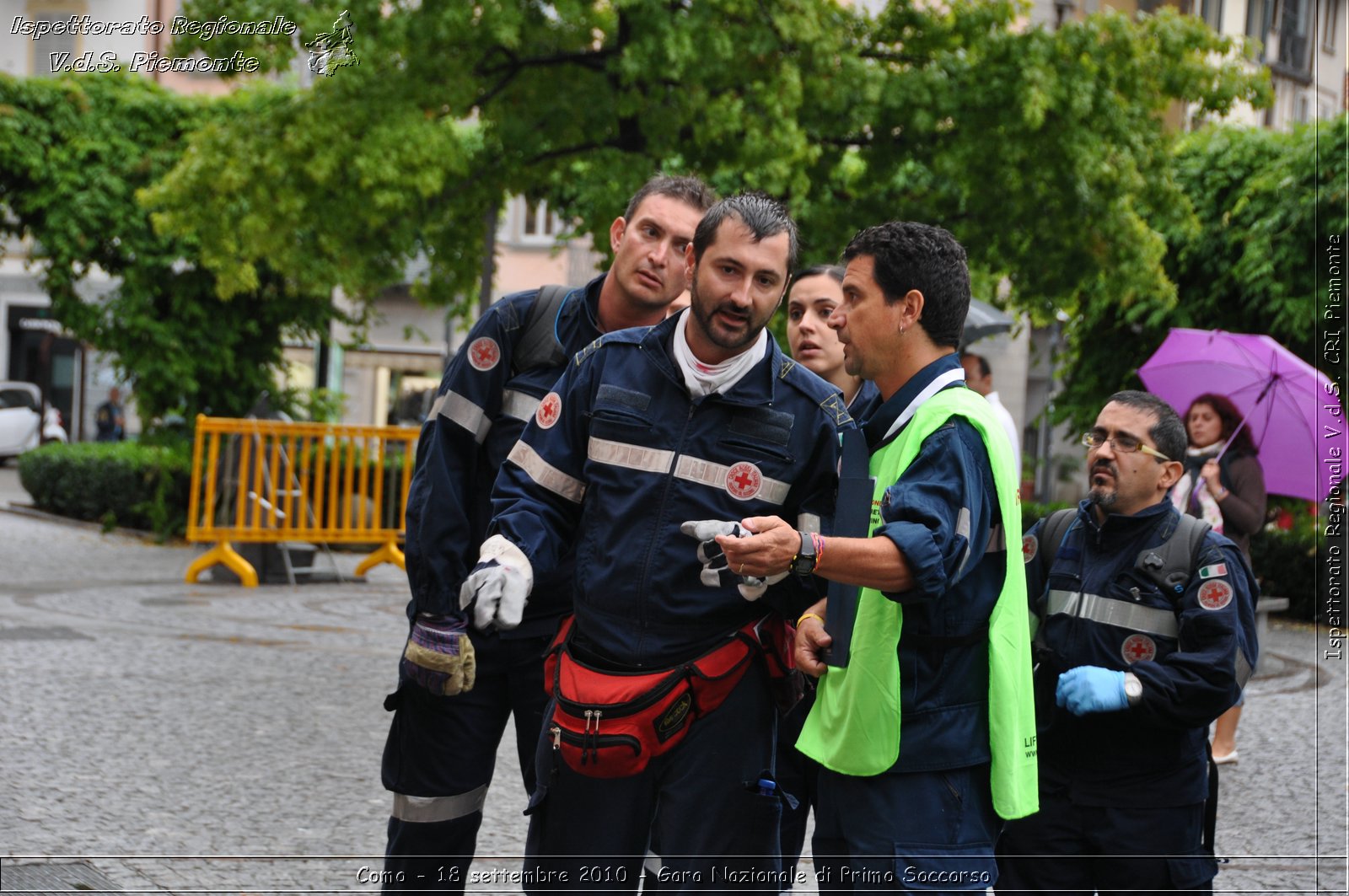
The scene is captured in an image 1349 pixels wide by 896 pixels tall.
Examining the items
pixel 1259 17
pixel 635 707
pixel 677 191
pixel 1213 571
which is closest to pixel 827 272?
pixel 677 191

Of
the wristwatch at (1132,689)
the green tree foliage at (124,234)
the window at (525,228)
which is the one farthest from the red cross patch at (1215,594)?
the window at (525,228)

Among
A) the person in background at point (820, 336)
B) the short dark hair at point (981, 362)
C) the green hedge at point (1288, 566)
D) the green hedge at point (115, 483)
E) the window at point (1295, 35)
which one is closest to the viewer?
the person in background at point (820, 336)

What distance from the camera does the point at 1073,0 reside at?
31172 mm

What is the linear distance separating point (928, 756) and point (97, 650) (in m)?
7.58

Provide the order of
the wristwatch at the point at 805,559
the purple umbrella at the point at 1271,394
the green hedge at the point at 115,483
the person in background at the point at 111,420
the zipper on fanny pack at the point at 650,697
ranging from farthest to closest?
the person in background at the point at 111,420
the green hedge at the point at 115,483
the purple umbrella at the point at 1271,394
the zipper on fanny pack at the point at 650,697
the wristwatch at the point at 805,559

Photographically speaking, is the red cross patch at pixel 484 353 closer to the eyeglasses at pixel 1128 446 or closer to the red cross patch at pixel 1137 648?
the eyeglasses at pixel 1128 446

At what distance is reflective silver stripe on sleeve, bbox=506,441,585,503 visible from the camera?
329cm

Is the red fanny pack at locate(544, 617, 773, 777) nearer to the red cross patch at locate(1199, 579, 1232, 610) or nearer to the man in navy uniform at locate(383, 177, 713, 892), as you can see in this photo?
the man in navy uniform at locate(383, 177, 713, 892)

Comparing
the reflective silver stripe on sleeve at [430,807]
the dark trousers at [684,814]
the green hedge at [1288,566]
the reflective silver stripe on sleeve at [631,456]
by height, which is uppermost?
the reflective silver stripe on sleeve at [631,456]

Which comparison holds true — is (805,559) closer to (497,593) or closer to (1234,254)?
(497,593)

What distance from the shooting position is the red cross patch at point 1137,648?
12.7ft

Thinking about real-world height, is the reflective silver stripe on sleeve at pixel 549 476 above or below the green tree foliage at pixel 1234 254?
below

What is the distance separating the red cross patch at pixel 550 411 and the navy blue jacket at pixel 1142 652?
148 cm

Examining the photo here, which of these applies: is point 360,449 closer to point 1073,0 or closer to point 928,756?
point 928,756
